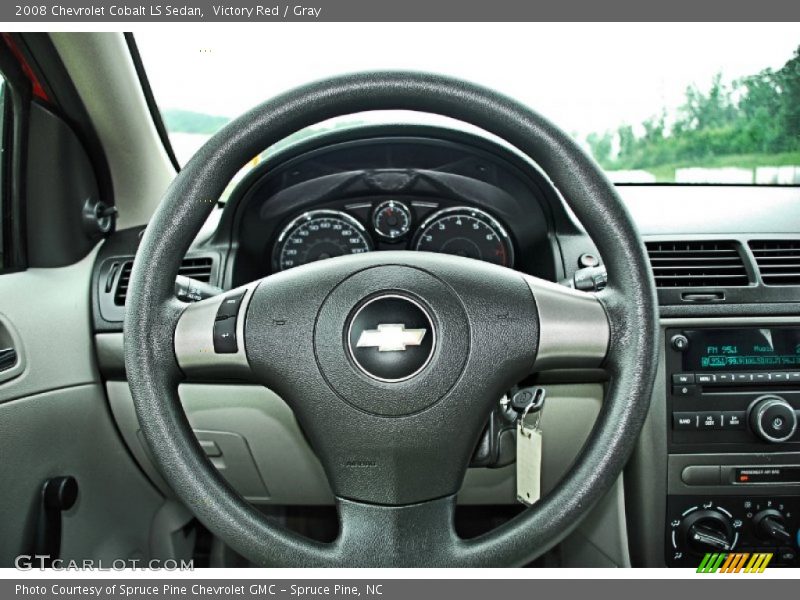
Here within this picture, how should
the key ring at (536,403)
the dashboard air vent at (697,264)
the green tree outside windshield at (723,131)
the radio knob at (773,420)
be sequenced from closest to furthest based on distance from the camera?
the key ring at (536,403) → the radio knob at (773,420) → the dashboard air vent at (697,264) → the green tree outside windshield at (723,131)

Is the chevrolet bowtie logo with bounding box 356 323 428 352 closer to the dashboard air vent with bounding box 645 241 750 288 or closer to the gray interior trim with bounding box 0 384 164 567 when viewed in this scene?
the dashboard air vent with bounding box 645 241 750 288

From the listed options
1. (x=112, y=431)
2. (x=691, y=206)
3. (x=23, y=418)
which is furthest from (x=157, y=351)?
(x=691, y=206)

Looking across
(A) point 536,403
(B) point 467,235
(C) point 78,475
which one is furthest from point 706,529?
(C) point 78,475

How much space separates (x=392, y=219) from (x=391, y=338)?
0.89 meters

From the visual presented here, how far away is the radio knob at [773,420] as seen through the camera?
1.58m

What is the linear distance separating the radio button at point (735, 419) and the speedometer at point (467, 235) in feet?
1.96

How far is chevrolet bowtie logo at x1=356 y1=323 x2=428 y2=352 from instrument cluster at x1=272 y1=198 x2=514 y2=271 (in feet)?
2.70

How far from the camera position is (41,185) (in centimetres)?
183

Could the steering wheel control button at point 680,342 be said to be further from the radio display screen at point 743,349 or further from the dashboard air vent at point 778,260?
the dashboard air vent at point 778,260

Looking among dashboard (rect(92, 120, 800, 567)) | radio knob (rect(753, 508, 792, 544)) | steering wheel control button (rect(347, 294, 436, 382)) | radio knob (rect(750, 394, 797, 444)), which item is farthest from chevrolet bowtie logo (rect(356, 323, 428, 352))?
radio knob (rect(753, 508, 792, 544))

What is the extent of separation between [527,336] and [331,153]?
90 cm

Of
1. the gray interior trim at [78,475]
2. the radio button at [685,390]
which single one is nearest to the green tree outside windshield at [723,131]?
the radio button at [685,390]

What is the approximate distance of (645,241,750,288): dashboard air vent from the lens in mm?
1688

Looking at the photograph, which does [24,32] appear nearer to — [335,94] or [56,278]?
[56,278]
